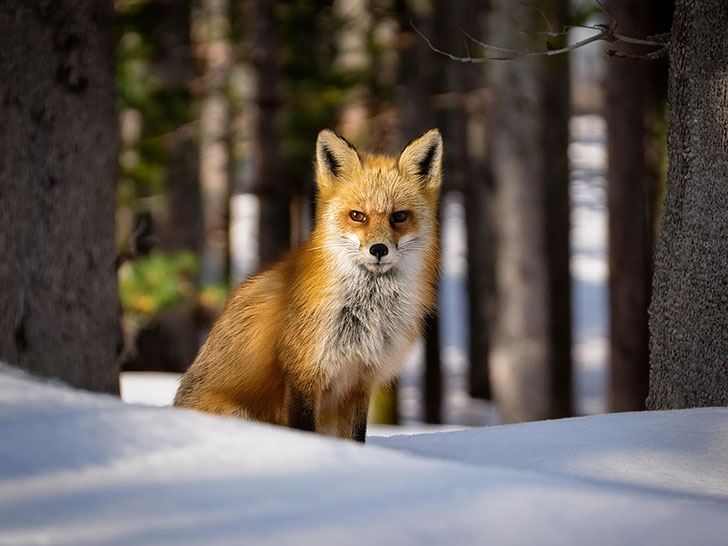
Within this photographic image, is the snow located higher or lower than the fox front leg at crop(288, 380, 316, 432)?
higher

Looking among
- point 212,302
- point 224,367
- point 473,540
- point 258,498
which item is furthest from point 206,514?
point 212,302

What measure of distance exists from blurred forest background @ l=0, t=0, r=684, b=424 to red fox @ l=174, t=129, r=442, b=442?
2.40 ft

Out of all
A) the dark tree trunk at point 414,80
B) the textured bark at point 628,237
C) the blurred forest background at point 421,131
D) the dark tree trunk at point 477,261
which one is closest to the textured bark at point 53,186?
the blurred forest background at point 421,131

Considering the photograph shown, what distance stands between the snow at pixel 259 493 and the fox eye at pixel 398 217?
171 centimetres

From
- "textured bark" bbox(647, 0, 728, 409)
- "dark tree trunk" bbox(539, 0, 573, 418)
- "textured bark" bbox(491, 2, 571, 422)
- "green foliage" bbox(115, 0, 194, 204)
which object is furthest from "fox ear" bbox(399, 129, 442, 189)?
"dark tree trunk" bbox(539, 0, 573, 418)

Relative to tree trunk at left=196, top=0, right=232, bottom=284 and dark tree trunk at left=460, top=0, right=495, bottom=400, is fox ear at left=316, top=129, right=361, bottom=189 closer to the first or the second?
tree trunk at left=196, top=0, right=232, bottom=284

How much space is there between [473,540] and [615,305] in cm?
914

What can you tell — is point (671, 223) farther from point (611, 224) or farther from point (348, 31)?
point (348, 31)

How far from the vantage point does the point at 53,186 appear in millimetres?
6012

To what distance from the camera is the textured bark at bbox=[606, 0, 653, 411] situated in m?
11.1

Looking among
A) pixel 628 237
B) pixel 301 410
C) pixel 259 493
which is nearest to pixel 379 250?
pixel 301 410

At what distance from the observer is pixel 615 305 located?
11258 mm

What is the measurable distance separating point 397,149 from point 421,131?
4.44 metres

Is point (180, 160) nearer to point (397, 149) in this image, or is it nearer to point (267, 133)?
point (267, 133)
